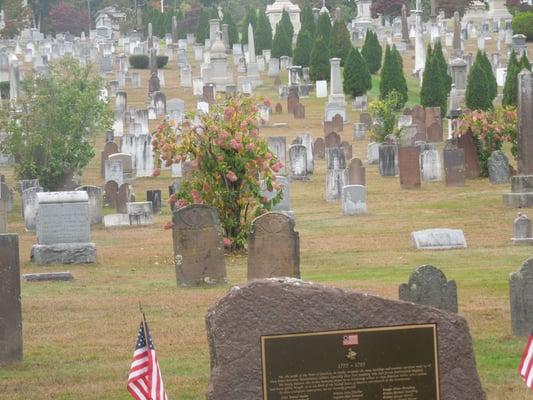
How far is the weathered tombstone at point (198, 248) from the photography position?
63.8ft

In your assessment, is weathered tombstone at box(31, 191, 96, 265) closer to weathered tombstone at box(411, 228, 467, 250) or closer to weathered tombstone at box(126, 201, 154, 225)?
weathered tombstone at box(126, 201, 154, 225)

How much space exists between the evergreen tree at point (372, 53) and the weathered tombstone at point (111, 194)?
2945 centimetres

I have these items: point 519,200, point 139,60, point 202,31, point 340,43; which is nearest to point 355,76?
point 340,43

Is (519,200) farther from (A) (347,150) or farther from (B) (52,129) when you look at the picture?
(B) (52,129)

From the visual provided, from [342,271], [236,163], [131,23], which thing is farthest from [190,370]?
[131,23]

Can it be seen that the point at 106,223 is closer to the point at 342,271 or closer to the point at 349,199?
the point at 349,199

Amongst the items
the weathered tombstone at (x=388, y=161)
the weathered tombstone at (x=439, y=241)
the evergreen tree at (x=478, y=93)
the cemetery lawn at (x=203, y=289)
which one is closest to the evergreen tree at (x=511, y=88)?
the evergreen tree at (x=478, y=93)

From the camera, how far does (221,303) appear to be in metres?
10.3

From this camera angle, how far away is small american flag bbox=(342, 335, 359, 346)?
32.6 feet

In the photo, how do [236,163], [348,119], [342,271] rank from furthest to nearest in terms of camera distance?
[348,119]
[236,163]
[342,271]

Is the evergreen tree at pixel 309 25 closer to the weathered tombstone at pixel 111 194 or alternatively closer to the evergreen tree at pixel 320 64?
the evergreen tree at pixel 320 64

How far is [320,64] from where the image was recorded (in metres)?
56.3

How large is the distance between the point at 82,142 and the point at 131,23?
62993 mm

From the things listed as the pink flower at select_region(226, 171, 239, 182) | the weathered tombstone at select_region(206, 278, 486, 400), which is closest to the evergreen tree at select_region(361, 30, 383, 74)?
the pink flower at select_region(226, 171, 239, 182)
